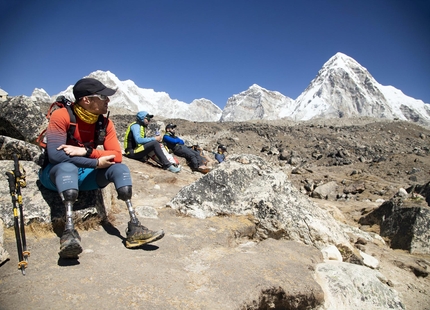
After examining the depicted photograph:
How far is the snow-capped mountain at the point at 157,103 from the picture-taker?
522 ft

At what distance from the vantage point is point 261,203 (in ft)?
16.7

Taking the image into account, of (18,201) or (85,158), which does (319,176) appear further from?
(18,201)

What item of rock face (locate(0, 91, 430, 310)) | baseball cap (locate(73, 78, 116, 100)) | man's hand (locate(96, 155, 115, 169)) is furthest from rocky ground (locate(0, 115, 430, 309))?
baseball cap (locate(73, 78, 116, 100))

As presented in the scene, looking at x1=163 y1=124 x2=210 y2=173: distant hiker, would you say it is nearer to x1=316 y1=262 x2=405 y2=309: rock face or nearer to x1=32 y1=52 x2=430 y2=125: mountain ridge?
x1=316 y1=262 x2=405 y2=309: rock face

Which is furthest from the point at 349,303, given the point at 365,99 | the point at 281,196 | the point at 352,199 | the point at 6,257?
the point at 365,99

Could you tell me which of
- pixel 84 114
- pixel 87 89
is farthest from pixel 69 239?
pixel 87 89

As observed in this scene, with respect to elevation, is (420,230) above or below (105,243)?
below

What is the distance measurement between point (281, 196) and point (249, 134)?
23.0 m

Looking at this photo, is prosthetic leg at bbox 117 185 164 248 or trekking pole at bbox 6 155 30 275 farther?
prosthetic leg at bbox 117 185 164 248

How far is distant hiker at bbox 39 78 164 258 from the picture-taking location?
3260 mm

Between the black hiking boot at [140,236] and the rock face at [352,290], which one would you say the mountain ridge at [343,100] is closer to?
the rock face at [352,290]

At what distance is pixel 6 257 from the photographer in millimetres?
2748

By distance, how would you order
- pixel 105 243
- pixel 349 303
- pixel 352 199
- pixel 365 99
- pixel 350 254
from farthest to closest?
pixel 365 99, pixel 352 199, pixel 350 254, pixel 105 243, pixel 349 303

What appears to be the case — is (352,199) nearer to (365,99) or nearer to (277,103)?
(365,99)
